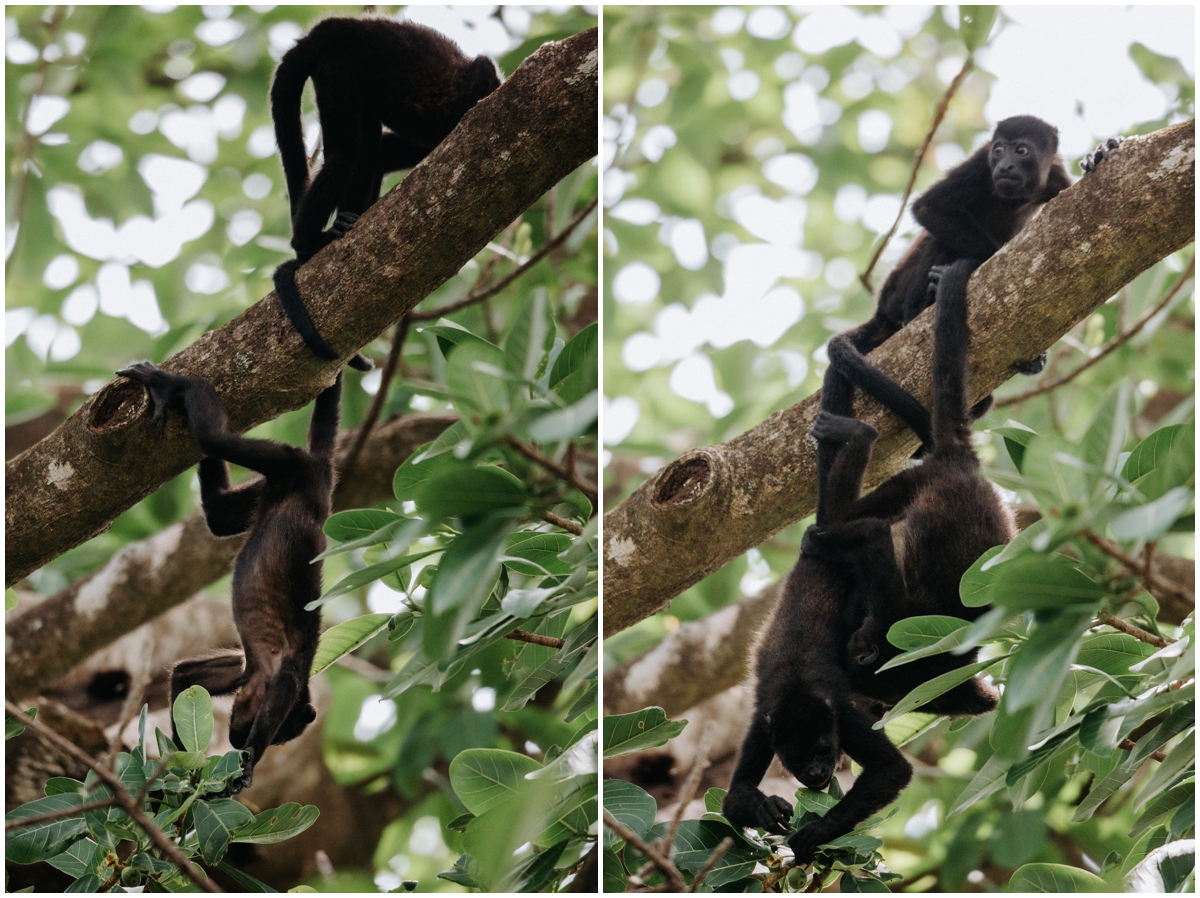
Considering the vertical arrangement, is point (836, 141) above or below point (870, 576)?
above

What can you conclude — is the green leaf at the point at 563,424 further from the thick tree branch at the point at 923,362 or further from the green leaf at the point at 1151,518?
the green leaf at the point at 1151,518

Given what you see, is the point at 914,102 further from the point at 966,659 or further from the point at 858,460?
the point at 966,659

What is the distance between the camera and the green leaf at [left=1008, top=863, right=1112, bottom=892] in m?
1.89

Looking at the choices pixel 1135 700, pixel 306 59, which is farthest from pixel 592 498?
pixel 306 59

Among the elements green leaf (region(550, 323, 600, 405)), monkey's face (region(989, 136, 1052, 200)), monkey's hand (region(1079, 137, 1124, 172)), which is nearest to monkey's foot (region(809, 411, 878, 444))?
green leaf (region(550, 323, 600, 405))

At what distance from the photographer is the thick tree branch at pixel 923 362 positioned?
78.1 inches

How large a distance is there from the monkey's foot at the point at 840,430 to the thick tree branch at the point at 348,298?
0.79 m

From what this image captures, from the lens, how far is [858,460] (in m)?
2.04

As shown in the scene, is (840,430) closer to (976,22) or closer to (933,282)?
(933,282)

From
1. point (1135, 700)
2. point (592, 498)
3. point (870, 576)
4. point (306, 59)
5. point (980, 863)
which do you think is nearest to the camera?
point (1135, 700)

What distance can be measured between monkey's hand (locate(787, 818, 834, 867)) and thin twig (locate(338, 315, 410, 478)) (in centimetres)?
159

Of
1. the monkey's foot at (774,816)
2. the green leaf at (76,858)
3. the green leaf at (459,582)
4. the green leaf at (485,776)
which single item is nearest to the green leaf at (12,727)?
the green leaf at (76,858)

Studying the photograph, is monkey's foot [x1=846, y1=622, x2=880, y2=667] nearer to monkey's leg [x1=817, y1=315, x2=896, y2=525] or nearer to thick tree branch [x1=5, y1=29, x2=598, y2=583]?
monkey's leg [x1=817, y1=315, x2=896, y2=525]

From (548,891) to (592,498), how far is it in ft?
2.59
